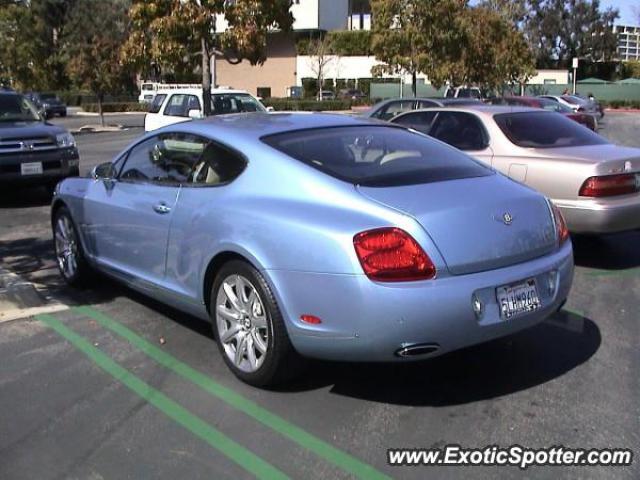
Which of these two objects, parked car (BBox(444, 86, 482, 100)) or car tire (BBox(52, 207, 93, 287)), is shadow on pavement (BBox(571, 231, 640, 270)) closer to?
car tire (BBox(52, 207, 93, 287))

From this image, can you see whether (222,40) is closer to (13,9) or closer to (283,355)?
(283,355)

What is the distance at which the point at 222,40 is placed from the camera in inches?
646

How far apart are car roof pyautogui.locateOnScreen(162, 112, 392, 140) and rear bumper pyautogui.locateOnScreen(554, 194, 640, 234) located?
2.53 metres

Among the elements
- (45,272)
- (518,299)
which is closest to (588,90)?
(45,272)

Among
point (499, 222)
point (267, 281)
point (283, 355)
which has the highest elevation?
point (499, 222)

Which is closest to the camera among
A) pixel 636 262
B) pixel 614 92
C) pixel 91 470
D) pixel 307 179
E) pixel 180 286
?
pixel 91 470

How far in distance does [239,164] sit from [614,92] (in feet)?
213

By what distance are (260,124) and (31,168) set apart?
23.0ft

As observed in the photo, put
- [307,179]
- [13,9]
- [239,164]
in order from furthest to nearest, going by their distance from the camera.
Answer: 1. [13,9]
2. [239,164]
3. [307,179]

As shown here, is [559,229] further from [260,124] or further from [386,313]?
[260,124]

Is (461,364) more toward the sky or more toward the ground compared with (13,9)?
more toward the ground

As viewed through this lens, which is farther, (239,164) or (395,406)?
(239,164)

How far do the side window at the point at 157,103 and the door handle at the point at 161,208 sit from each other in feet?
40.8

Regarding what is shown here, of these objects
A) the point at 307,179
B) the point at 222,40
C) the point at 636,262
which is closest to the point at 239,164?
the point at 307,179
